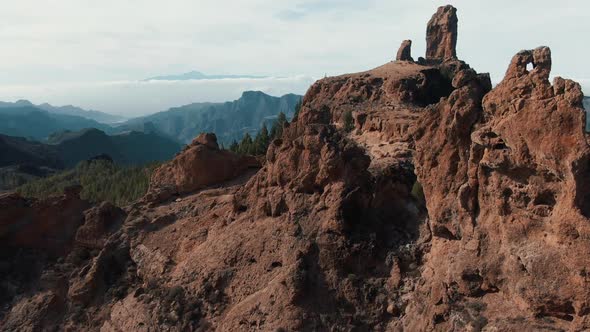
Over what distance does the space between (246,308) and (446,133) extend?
1304 centimetres

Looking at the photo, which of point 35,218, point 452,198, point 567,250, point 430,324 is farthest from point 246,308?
point 35,218

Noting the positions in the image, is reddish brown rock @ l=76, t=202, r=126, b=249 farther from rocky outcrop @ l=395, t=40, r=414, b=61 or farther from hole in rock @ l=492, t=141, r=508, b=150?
rocky outcrop @ l=395, t=40, r=414, b=61

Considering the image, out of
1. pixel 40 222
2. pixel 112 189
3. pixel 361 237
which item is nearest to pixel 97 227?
pixel 40 222

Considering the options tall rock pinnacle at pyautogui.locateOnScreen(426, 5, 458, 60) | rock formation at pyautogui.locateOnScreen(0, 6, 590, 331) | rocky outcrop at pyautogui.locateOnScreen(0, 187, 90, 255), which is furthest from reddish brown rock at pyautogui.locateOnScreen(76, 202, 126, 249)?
tall rock pinnacle at pyautogui.locateOnScreen(426, 5, 458, 60)

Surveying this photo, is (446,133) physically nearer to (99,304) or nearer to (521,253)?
(521,253)

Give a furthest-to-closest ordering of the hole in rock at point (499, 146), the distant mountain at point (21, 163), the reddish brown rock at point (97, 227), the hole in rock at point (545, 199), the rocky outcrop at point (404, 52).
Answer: the distant mountain at point (21, 163), the rocky outcrop at point (404, 52), the reddish brown rock at point (97, 227), the hole in rock at point (499, 146), the hole in rock at point (545, 199)

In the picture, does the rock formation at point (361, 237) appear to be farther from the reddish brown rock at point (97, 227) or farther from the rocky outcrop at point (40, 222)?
the rocky outcrop at point (40, 222)

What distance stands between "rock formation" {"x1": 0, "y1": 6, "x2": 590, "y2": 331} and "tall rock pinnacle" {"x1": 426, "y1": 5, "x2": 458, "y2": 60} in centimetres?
7393

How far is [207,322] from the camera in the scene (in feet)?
84.2

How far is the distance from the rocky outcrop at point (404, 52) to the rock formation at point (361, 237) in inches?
2497

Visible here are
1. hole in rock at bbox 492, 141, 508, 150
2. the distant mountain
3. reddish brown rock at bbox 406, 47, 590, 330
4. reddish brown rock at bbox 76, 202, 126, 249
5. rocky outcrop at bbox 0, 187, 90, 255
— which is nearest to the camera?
reddish brown rock at bbox 406, 47, 590, 330

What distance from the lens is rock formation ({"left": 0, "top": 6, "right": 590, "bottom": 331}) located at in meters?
18.2

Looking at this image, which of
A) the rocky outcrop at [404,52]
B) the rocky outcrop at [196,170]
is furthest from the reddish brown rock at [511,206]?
the rocky outcrop at [404,52]

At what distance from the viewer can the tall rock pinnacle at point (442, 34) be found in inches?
4124
